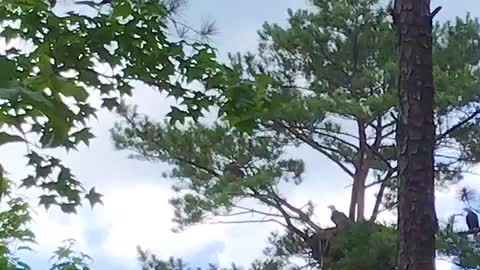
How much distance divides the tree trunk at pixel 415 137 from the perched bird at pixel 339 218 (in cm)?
399

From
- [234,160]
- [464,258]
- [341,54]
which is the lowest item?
[464,258]

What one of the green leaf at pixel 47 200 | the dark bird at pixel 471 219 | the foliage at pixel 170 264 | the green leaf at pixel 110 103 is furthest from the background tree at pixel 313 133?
the green leaf at pixel 47 200

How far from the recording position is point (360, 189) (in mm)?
6824

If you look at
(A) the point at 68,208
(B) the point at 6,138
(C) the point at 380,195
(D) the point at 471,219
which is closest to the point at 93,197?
(A) the point at 68,208

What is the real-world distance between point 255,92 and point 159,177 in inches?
210

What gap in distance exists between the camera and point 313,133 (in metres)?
6.68

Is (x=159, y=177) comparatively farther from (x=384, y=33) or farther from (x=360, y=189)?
(x=384, y=33)

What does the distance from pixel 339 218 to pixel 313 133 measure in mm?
709

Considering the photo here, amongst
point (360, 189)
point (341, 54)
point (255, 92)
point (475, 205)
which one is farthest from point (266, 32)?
point (255, 92)

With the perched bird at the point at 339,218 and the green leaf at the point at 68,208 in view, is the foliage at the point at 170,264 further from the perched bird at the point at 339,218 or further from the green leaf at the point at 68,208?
the green leaf at the point at 68,208

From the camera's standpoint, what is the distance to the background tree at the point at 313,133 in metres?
6.21

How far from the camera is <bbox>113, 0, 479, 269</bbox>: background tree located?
6.21 metres

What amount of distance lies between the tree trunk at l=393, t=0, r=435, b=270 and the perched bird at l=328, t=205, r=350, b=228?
13.1 ft

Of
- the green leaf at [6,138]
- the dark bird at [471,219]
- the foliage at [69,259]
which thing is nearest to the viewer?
the green leaf at [6,138]
